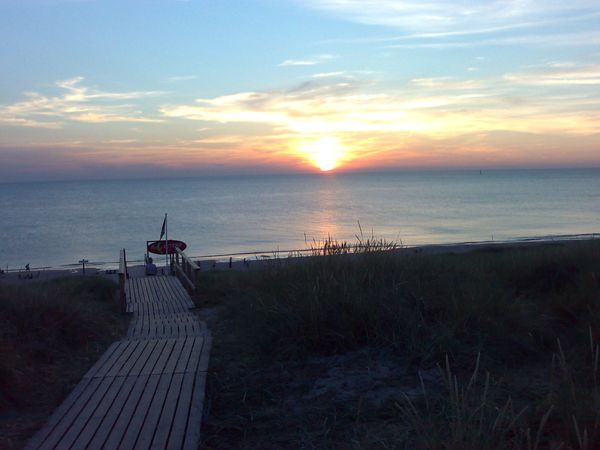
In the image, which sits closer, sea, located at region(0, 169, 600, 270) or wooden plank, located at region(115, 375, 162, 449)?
wooden plank, located at region(115, 375, 162, 449)

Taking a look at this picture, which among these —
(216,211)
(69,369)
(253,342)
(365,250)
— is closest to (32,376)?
(69,369)

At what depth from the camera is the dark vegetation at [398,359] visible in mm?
3984

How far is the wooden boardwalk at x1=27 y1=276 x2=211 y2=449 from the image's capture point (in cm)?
412

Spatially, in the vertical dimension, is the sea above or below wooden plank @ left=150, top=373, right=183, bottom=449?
below

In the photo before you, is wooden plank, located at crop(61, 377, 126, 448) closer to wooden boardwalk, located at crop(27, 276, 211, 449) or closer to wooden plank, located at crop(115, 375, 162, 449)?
wooden boardwalk, located at crop(27, 276, 211, 449)

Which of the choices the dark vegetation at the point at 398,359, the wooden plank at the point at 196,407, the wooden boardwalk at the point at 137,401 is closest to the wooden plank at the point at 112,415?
the wooden boardwalk at the point at 137,401

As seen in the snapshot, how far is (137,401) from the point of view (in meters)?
4.90

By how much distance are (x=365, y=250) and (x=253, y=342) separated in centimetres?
236

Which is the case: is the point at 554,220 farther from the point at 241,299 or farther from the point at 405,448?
the point at 405,448

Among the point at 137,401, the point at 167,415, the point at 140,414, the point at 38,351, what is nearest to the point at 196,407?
the point at 167,415

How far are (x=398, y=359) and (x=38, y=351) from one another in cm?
427

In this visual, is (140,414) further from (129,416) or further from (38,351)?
(38,351)

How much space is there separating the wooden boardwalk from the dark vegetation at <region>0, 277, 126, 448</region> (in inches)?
12.4

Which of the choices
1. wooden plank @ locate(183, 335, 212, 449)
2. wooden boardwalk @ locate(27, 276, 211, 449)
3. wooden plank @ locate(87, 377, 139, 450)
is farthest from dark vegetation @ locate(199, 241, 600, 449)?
wooden plank @ locate(87, 377, 139, 450)
